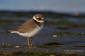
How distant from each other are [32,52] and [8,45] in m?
1.92

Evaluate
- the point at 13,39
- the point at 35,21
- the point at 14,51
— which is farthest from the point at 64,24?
the point at 14,51

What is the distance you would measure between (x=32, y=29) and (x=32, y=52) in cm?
148

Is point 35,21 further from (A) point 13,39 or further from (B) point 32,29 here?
(A) point 13,39

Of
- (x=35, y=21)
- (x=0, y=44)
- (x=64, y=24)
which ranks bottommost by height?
(x=64, y=24)

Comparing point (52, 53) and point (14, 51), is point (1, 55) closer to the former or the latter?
point (14, 51)

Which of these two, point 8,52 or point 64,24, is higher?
point 8,52

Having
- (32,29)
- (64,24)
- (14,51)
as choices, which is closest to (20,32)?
(32,29)

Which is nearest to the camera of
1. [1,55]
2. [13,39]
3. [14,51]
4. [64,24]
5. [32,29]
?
[1,55]

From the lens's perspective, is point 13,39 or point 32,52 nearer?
point 32,52

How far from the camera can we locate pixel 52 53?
886 cm

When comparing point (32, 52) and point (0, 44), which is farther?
point (0, 44)

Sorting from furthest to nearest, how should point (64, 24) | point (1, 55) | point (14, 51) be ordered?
point (64, 24) < point (14, 51) < point (1, 55)

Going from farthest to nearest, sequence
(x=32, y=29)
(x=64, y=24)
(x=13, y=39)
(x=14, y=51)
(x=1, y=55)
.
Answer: (x=64, y=24), (x=13, y=39), (x=32, y=29), (x=14, y=51), (x=1, y=55)

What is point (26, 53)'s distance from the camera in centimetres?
882
